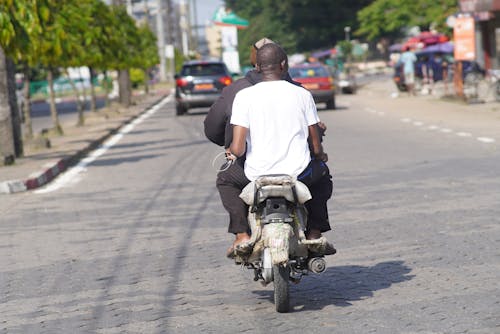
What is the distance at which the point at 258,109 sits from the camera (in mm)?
6621

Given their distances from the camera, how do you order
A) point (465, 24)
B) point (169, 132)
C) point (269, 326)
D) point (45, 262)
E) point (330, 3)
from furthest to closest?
point (330, 3)
point (465, 24)
point (169, 132)
point (45, 262)
point (269, 326)

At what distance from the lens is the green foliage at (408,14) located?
50.3 m

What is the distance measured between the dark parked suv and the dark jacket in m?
29.8

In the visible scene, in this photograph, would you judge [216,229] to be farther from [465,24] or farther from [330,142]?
[465,24]

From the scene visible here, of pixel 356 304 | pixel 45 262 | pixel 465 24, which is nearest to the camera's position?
pixel 356 304

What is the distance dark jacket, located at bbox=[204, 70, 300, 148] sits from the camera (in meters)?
6.86

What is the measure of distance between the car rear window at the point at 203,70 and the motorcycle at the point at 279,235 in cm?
3138

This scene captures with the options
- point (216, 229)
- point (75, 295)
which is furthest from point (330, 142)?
point (75, 295)

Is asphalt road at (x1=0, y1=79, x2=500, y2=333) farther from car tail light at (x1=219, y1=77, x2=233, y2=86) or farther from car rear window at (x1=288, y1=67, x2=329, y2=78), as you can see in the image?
car tail light at (x1=219, y1=77, x2=233, y2=86)

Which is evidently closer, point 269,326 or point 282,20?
point 269,326

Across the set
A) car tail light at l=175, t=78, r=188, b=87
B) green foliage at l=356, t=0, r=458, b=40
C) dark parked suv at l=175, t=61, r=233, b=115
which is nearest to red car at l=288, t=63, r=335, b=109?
dark parked suv at l=175, t=61, r=233, b=115

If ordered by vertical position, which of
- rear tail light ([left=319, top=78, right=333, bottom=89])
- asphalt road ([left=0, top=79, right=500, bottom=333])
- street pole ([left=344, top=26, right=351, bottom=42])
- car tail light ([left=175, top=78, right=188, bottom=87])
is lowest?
street pole ([left=344, top=26, right=351, bottom=42])

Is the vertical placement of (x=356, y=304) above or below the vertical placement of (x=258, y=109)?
below

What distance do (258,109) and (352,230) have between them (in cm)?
360
